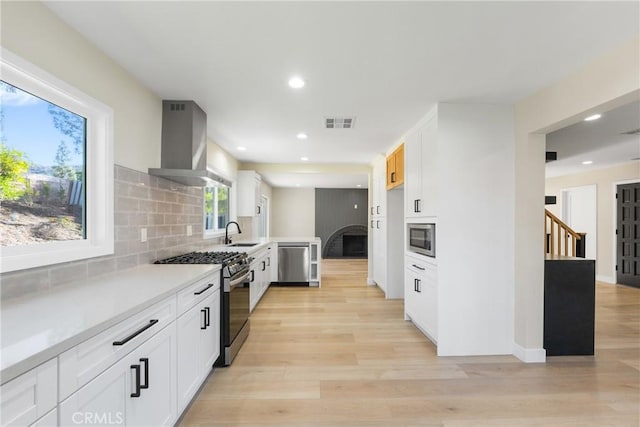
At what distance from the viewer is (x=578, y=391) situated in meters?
2.22

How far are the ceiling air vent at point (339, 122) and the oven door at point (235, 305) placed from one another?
1825mm

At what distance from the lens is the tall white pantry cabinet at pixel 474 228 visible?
280 cm

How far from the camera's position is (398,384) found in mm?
2295

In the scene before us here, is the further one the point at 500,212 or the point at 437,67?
the point at 500,212

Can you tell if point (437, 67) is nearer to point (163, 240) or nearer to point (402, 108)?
point (402, 108)

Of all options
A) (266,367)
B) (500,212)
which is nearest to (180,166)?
(266,367)

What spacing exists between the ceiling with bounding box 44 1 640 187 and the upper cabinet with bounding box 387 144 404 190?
1.12m

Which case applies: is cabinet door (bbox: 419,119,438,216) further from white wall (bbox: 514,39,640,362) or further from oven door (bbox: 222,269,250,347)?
oven door (bbox: 222,269,250,347)

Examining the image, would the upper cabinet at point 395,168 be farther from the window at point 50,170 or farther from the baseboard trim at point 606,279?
the baseboard trim at point 606,279

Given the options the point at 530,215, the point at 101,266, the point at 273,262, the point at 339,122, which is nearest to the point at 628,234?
the point at 530,215

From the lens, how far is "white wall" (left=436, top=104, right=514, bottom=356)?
280 cm

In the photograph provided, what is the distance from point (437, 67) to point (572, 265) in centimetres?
219

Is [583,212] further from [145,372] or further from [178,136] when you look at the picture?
[145,372]

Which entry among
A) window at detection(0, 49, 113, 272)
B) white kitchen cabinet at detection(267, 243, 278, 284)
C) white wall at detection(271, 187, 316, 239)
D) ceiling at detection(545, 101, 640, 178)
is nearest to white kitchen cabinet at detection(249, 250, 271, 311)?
white kitchen cabinet at detection(267, 243, 278, 284)
